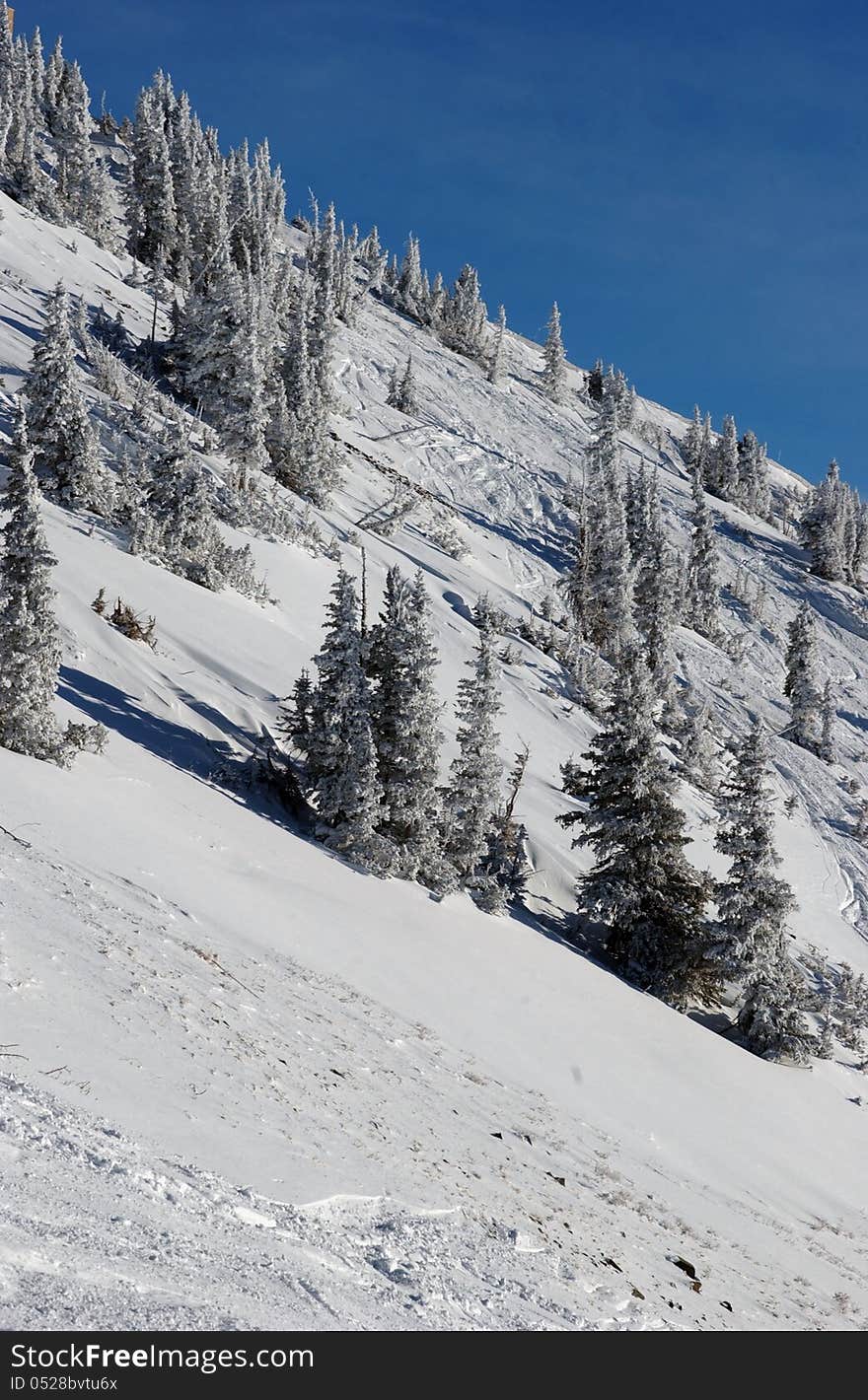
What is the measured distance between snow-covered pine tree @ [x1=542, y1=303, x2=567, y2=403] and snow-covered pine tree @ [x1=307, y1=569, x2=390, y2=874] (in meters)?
95.0

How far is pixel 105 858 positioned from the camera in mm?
16656

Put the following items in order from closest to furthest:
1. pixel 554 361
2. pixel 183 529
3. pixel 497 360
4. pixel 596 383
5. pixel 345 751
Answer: pixel 345 751 → pixel 183 529 → pixel 497 360 → pixel 554 361 → pixel 596 383

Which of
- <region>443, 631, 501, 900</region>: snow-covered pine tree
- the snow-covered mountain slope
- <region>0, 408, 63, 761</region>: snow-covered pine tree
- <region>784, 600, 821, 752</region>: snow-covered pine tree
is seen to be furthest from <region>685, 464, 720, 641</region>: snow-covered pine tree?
<region>0, 408, 63, 761</region>: snow-covered pine tree

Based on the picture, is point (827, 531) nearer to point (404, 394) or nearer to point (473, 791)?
point (404, 394)

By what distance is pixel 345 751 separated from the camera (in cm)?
2525

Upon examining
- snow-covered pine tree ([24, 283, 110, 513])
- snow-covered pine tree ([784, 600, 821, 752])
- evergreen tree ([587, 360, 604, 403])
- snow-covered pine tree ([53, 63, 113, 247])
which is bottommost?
snow-covered pine tree ([24, 283, 110, 513])

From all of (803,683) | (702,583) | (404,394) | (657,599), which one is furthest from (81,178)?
(803,683)

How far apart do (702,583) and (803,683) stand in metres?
16.2

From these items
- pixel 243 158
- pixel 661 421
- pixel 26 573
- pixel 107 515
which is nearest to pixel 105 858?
pixel 26 573

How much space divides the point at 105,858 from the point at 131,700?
1090 cm

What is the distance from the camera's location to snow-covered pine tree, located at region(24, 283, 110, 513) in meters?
37.6

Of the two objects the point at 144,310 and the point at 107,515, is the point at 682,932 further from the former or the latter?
the point at 144,310

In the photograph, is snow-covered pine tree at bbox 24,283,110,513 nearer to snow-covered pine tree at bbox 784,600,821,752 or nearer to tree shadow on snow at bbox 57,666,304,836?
tree shadow on snow at bbox 57,666,304,836

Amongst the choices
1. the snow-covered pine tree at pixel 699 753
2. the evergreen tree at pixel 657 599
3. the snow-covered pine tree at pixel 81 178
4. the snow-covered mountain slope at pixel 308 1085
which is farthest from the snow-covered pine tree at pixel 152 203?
the snow-covered pine tree at pixel 699 753
